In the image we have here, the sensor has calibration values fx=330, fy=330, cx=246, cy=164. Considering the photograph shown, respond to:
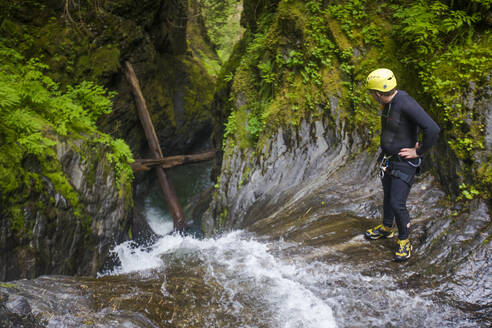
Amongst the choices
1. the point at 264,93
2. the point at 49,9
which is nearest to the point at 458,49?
the point at 264,93

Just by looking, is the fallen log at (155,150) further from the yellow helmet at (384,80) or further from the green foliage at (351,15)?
the yellow helmet at (384,80)

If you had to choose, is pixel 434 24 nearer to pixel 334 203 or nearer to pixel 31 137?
→ pixel 334 203

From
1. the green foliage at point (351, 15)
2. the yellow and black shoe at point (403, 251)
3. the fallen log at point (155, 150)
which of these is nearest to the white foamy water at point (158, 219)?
the fallen log at point (155, 150)

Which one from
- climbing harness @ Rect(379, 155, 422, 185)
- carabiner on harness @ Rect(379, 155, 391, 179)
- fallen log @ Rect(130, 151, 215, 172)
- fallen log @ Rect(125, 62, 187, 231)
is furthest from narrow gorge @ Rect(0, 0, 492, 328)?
fallen log @ Rect(130, 151, 215, 172)

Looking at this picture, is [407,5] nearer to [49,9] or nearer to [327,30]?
[327,30]

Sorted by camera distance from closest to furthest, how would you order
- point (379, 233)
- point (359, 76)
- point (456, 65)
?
point (379, 233) → point (456, 65) → point (359, 76)

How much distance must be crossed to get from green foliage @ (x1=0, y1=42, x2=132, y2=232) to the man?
15.1ft

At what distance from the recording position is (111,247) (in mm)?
6289

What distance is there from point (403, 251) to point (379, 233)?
0.46 m

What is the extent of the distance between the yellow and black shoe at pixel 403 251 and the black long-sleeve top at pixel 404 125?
98cm

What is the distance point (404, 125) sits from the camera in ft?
11.1

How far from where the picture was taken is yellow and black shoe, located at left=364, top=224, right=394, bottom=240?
3.99 metres

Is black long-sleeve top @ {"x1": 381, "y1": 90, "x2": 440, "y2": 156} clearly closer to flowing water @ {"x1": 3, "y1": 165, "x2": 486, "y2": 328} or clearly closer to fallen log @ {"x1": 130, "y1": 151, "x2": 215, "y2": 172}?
flowing water @ {"x1": 3, "y1": 165, "x2": 486, "y2": 328}

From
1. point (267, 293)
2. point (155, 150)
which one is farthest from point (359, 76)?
point (155, 150)
